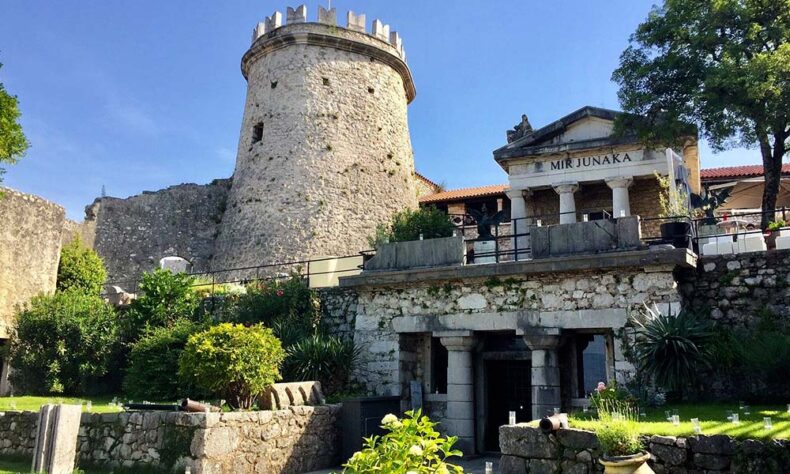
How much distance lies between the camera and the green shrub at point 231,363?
1066 centimetres

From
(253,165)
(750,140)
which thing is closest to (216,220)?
(253,165)

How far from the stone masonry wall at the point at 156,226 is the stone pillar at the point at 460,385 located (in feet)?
46.9

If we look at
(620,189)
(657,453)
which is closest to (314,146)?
(620,189)

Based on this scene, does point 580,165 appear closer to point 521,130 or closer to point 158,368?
point 521,130

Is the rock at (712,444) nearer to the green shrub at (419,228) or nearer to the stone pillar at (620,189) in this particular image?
the green shrub at (419,228)

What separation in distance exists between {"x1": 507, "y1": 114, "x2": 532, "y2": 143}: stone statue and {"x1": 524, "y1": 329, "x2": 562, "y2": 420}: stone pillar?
365 inches

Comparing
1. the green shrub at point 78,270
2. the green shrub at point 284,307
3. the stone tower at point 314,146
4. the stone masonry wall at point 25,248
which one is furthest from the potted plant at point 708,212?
the stone masonry wall at point 25,248

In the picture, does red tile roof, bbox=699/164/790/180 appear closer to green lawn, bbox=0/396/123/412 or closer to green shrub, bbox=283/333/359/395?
green shrub, bbox=283/333/359/395

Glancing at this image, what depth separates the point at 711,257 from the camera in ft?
37.8

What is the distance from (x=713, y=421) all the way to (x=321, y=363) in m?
7.56

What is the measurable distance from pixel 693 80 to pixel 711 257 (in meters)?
5.37

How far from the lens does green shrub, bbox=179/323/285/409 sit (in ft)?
35.0

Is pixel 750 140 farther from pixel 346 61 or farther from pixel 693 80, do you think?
pixel 346 61

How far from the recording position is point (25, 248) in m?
18.5
